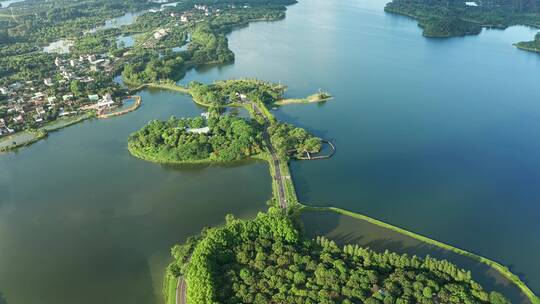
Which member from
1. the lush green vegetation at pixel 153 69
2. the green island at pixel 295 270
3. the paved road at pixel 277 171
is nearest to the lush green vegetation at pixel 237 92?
the paved road at pixel 277 171

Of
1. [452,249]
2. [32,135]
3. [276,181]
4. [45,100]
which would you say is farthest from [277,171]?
[45,100]

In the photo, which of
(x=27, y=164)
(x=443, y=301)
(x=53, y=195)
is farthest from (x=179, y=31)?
(x=443, y=301)

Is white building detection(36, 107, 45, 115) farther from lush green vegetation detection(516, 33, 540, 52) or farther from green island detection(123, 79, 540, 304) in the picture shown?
lush green vegetation detection(516, 33, 540, 52)

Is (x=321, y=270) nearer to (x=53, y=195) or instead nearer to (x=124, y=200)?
(x=124, y=200)

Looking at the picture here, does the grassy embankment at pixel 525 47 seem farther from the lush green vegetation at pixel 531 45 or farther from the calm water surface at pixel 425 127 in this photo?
the calm water surface at pixel 425 127

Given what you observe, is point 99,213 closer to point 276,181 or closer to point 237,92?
point 276,181

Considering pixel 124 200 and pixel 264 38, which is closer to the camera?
pixel 124 200
